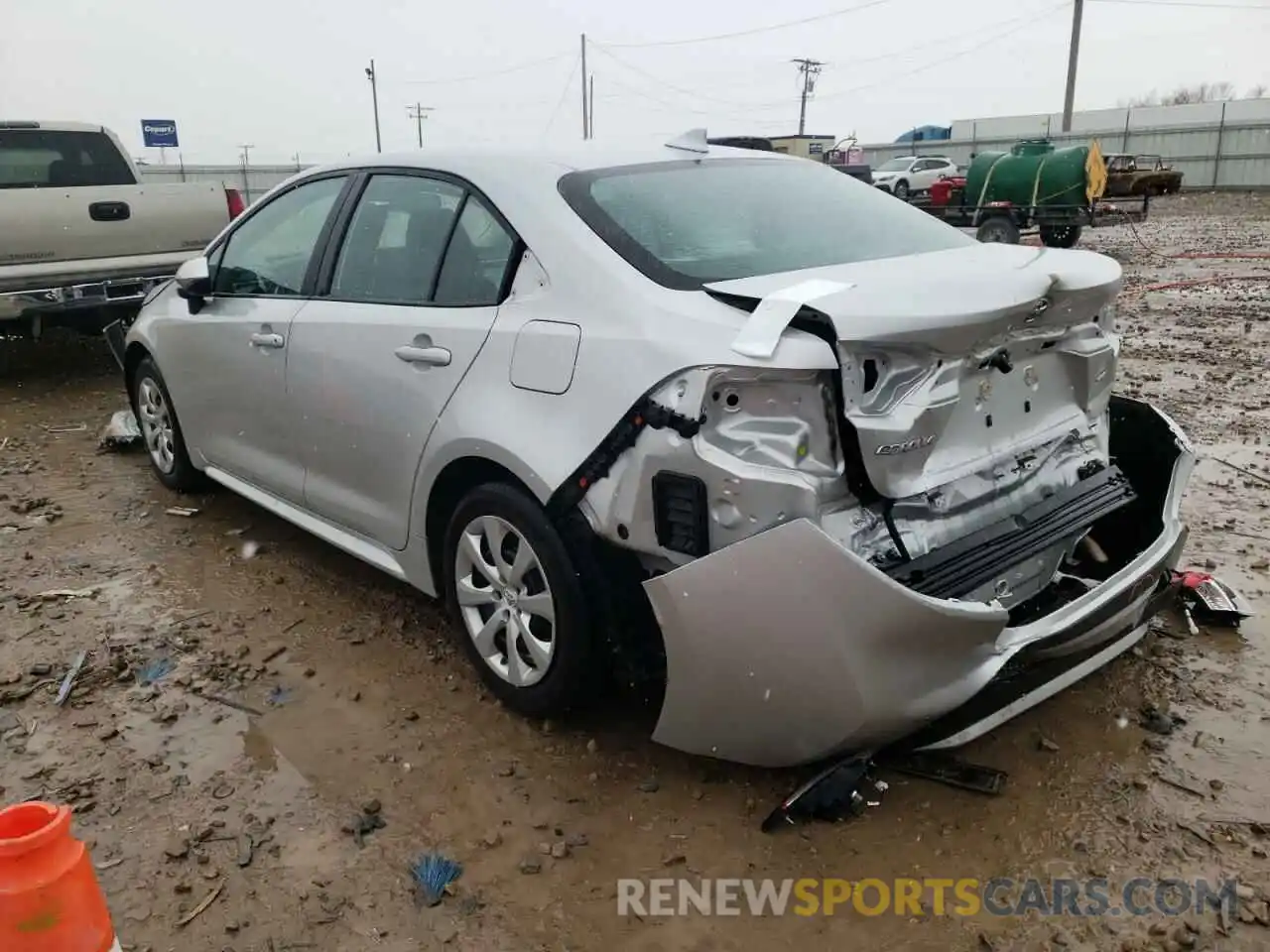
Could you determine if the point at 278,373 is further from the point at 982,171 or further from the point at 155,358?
the point at 982,171

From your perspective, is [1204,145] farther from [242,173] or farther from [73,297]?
[73,297]

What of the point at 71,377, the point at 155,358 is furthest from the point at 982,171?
the point at 155,358

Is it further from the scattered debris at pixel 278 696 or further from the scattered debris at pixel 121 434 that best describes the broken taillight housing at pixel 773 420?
the scattered debris at pixel 121 434

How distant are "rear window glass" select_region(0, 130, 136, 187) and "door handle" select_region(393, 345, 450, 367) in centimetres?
610

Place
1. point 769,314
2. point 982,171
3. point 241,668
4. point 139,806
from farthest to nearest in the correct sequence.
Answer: point 982,171 < point 241,668 < point 139,806 < point 769,314

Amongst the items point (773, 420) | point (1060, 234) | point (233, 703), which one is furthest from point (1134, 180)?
point (233, 703)

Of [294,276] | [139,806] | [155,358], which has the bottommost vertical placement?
[139,806]

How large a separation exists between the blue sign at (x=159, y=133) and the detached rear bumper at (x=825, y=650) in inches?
964

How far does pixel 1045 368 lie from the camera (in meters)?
2.89

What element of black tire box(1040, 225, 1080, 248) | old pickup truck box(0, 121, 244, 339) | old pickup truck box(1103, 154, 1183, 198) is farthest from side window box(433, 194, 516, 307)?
old pickup truck box(1103, 154, 1183, 198)

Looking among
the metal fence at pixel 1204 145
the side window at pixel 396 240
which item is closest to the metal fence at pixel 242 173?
the metal fence at pixel 1204 145

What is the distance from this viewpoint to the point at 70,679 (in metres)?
3.54

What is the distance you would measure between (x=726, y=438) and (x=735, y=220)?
3.24 ft

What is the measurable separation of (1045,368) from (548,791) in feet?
6.04
